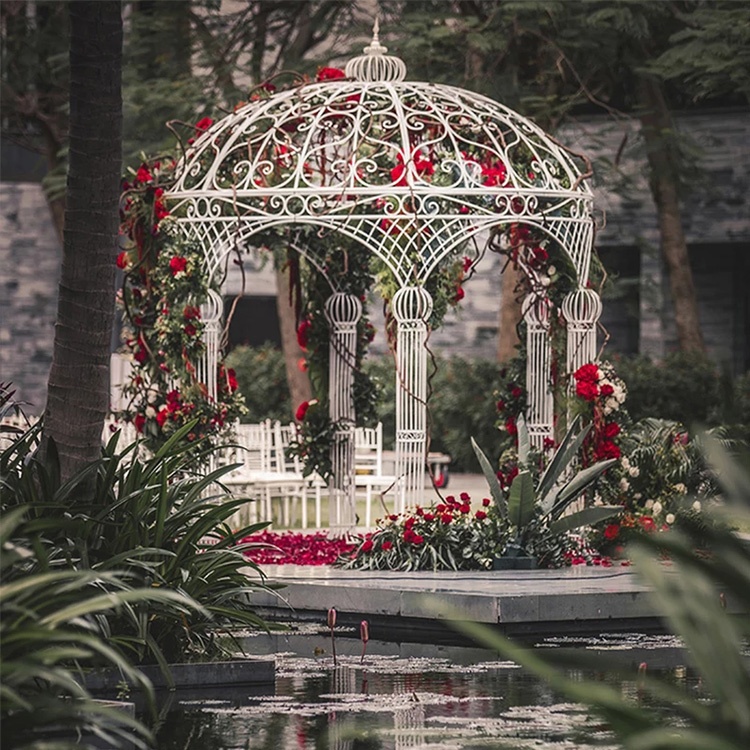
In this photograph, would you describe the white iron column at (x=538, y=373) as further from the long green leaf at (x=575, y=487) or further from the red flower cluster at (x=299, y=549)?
the red flower cluster at (x=299, y=549)

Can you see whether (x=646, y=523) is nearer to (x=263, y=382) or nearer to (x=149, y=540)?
(x=149, y=540)

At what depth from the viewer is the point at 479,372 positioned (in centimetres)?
2728

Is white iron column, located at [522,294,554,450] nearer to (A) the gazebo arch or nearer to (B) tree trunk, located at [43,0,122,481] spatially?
(A) the gazebo arch

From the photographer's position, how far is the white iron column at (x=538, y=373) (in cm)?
1509

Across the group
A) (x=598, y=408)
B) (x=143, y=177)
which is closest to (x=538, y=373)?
(x=598, y=408)

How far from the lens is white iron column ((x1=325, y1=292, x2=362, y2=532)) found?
16.0 m

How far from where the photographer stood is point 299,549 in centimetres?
1493

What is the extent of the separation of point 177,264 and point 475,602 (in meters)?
3.80

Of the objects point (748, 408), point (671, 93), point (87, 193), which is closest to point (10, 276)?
point (671, 93)

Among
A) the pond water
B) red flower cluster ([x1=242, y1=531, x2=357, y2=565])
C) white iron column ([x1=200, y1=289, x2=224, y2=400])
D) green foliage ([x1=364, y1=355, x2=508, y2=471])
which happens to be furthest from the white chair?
the pond water

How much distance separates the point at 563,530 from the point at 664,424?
230 centimetres

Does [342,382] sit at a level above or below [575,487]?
above

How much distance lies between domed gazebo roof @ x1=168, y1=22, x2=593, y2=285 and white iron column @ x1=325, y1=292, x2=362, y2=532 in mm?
1544

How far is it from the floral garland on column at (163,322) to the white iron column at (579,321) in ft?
8.47
